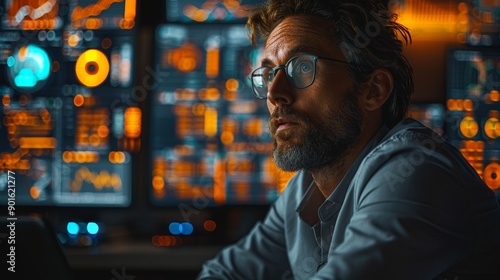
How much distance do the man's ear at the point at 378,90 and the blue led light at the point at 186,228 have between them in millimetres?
1321

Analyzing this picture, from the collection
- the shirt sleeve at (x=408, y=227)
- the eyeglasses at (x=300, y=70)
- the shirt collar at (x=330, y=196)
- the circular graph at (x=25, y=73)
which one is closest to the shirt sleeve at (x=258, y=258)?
the shirt collar at (x=330, y=196)

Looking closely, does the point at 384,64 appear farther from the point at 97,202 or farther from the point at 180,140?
the point at 97,202

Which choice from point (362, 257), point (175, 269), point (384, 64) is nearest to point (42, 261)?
point (362, 257)

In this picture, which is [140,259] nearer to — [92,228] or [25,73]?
[92,228]

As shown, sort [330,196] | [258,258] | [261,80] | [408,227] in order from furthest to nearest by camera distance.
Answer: [258,258] < [261,80] < [330,196] < [408,227]

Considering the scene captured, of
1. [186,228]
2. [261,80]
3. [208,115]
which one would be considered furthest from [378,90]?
[186,228]

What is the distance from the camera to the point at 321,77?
146cm

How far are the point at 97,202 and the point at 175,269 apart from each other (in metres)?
0.44

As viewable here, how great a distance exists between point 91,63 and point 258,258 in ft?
4.33

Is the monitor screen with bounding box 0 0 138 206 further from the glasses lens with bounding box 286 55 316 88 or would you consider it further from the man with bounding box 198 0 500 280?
the glasses lens with bounding box 286 55 316 88

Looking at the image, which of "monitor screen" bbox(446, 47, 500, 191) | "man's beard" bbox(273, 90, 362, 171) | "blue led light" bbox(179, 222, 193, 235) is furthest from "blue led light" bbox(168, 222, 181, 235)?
"man's beard" bbox(273, 90, 362, 171)

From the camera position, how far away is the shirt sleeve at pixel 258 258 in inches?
67.5

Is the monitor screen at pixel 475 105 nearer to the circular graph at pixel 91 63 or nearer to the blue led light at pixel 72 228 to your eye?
the circular graph at pixel 91 63

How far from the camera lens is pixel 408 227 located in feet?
3.42
